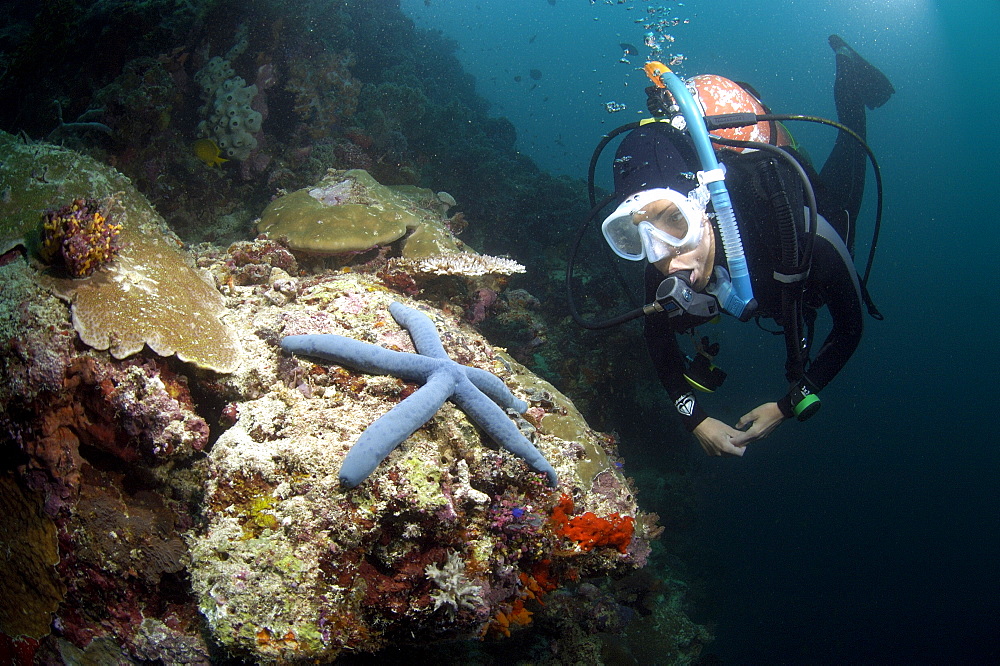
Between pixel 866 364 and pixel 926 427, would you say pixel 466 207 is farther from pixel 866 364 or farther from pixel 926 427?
pixel 866 364

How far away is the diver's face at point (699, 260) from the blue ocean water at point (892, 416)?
1.38m

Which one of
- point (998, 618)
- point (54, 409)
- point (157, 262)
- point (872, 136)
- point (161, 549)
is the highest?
point (872, 136)

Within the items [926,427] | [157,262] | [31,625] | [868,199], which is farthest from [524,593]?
[868,199]

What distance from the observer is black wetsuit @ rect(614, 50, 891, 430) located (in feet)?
12.1

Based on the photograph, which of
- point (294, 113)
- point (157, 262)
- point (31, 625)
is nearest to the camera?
point (31, 625)

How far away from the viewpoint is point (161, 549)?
2.53 metres

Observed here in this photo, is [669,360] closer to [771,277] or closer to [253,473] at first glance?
[771,277]

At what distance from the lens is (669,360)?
4398mm

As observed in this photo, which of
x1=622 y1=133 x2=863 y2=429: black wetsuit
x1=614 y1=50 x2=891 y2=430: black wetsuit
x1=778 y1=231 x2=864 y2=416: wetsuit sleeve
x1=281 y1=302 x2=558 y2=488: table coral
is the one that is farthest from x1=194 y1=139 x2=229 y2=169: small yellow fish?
x1=778 y1=231 x2=864 y2=416: wetsuit sleeve

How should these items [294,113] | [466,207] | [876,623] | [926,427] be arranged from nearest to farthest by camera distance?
[294,113], [466,207], [876,623], [926,427]

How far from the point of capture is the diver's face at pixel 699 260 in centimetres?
360

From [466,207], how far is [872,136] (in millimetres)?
99507

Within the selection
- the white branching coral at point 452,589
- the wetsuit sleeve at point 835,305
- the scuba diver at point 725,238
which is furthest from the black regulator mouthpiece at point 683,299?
the white branching coral at point 452,589

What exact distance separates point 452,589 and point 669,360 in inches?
120
